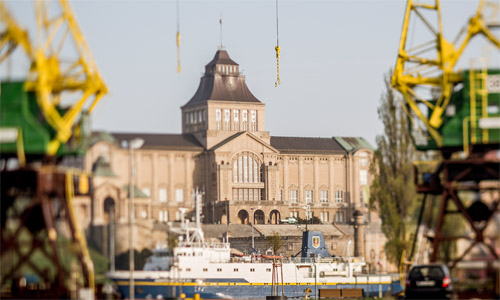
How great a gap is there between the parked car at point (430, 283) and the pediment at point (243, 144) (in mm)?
Result: 94987

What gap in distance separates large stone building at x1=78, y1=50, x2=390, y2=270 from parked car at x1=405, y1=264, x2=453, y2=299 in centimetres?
6837

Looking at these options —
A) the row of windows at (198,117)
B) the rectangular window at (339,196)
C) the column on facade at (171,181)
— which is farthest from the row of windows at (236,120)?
the column on facade at (171,181)

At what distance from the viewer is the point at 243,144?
498ft

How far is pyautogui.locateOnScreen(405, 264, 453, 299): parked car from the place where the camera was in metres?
53.4

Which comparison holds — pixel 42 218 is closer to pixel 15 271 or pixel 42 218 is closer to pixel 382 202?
pixel 15 271

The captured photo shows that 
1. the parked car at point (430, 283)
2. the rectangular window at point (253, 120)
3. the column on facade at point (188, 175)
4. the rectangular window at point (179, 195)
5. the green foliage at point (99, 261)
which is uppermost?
the rectangular window at point (253, 120)

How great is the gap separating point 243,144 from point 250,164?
14.8 feet

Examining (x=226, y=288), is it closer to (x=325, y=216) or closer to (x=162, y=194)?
(x=162, y=194)

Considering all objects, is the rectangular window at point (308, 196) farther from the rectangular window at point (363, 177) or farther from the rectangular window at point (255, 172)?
the rectangular window at point (255, 172)

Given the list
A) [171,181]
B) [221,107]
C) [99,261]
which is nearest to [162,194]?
[171,181]

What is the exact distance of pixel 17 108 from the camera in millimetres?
53938

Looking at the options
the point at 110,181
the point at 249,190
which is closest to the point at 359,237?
the point at 249,190

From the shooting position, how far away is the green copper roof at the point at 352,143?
161m

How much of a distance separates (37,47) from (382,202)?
4390 cm
